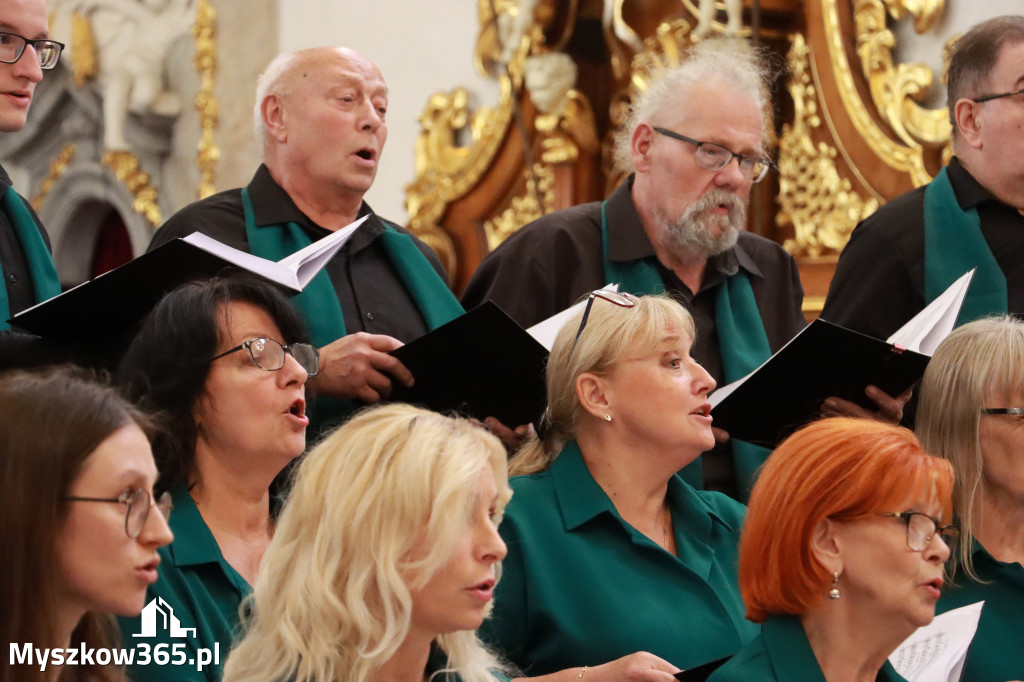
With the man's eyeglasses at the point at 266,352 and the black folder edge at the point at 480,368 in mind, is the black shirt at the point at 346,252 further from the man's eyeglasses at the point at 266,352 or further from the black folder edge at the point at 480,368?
the man's eyeglasses at the point at 266,352

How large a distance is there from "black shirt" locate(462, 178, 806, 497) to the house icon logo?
1630mm

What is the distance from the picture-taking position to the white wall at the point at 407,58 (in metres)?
7.44

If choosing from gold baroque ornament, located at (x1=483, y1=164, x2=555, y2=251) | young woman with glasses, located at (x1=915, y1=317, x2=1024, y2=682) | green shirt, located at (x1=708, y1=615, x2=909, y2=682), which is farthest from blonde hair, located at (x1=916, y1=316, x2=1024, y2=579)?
gold baroque ornament, located at (x1=483, y1=164, x2=555, y2=251)

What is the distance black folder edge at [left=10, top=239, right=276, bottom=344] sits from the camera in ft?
9.68

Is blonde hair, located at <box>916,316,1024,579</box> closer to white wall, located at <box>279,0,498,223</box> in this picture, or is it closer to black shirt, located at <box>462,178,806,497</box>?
black shirt, located at <box>462,178,806,497</box>

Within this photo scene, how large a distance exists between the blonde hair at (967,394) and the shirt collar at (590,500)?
515 mm

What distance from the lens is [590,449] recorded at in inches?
128

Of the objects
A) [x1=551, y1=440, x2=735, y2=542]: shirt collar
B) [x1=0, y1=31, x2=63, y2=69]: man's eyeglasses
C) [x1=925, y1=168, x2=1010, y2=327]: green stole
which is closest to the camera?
[x1=551, y1=440, x2=735, y2=542]: shirt collar

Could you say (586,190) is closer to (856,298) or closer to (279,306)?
(856,298)

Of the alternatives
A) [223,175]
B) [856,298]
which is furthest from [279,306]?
[223,175]

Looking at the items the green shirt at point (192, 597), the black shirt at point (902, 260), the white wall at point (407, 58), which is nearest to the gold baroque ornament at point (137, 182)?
the white wall at point (407, 58)

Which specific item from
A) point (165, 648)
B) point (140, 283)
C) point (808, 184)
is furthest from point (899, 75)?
point (165, 648)

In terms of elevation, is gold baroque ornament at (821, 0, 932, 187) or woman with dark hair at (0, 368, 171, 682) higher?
gold baroque ornament at (821, 0, 932, 187)

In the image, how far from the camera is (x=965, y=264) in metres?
3.90
